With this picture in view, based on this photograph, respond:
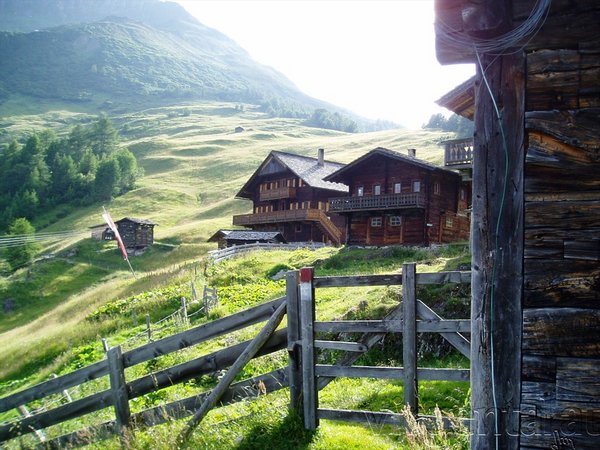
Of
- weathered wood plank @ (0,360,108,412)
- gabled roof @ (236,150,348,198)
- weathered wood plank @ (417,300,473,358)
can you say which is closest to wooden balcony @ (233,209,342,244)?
gabled roof @ (236,150,348,198)

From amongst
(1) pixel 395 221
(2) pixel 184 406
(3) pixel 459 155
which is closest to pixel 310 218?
(1) pixel 395 221

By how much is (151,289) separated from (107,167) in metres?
71.1

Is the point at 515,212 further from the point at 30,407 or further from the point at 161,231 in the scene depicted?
the point at 161,231

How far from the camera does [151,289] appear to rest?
30094mm

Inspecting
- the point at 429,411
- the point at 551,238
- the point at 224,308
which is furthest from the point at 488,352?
the point at 224,308

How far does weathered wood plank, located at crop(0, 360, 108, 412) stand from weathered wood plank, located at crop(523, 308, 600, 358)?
558cm

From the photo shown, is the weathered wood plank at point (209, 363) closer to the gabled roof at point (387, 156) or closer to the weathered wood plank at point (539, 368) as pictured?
the weathered wood plank at point (539, 368)

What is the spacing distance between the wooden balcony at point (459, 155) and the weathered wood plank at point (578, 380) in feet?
69.2

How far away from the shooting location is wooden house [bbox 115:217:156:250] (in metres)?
65.4

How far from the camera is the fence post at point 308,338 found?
6.43 meters

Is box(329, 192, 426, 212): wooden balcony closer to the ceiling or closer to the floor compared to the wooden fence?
closer to the ceiling

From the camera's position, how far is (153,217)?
8062 centimetres

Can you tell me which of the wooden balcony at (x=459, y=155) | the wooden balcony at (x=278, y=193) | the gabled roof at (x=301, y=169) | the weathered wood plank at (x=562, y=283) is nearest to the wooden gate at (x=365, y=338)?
the weathered wood plank at (x=562, y=283)

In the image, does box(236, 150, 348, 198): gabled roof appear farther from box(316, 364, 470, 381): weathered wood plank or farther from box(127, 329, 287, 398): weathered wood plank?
box(316, 364, 470, 381): weathered wood plank
